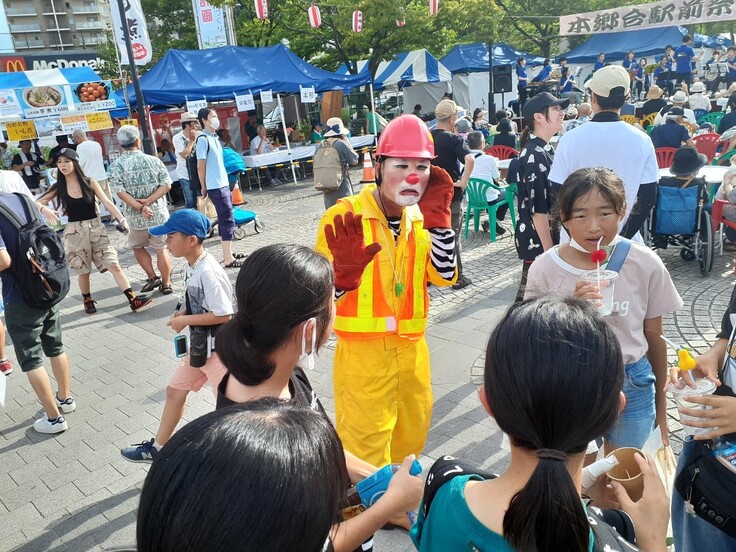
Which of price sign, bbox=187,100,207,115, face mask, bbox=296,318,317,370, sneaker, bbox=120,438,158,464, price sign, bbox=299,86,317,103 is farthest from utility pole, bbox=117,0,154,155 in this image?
face mask, bbox=296,318,317,370

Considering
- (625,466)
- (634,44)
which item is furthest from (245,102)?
(634,44)

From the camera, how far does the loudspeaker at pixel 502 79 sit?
66.4 feet

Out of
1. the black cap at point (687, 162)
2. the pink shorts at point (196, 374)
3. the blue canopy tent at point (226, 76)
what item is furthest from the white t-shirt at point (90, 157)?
the black cap at point (687, 162)

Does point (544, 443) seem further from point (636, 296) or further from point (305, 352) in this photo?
point (636, 296)

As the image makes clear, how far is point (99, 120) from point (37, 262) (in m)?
8.99

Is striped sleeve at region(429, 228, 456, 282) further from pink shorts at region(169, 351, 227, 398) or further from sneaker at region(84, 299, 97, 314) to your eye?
sneaker at region(84, 299, 97, 314)

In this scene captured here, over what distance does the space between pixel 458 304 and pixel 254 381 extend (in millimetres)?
4294

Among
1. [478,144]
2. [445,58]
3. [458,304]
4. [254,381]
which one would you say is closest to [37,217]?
[254,381]

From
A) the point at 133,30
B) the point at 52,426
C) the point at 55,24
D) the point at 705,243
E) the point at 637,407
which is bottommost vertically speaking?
the point at 52,426

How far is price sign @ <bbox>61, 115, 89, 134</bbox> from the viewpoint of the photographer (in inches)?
444

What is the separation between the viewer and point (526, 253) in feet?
13.3

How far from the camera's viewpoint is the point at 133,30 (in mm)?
11453

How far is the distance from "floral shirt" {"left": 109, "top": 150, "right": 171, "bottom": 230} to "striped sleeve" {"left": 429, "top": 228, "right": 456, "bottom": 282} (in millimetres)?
4725

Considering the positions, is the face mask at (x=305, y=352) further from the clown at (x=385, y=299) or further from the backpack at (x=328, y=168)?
the backpack at (x=328, y=168)
